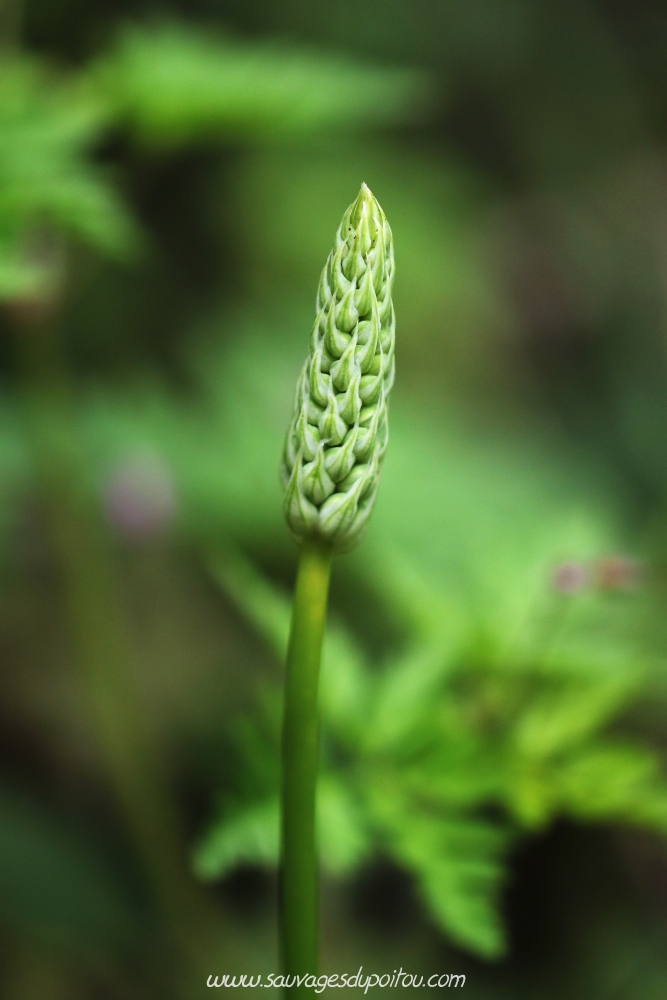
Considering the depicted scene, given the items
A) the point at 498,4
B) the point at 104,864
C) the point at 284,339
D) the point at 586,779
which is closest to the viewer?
the point at 586,779

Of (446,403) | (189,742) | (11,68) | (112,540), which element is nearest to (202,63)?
(11,68)

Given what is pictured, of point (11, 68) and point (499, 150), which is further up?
point (499, 150)

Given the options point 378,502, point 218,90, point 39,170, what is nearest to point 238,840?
point 39,170

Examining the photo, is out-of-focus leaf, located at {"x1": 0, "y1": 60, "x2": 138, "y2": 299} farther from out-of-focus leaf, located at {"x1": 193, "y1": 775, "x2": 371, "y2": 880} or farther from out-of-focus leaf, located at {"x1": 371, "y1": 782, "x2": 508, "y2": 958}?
out-of-focus leaf, located at {"x1": 371, "y1": 782, "x2": 508, "y2": 958}

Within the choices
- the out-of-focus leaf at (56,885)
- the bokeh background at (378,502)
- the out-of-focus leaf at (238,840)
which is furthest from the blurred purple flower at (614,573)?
the out-of-focus leaf at (56,885)

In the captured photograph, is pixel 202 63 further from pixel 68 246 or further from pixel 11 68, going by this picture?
pixel 68 246

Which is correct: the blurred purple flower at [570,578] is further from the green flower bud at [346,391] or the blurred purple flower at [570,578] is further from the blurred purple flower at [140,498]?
the blurred purple flower at [140,498]

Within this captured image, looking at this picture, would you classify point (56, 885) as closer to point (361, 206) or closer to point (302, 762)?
point (302, 762)

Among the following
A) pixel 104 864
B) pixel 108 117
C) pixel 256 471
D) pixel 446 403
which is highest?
pixel 108 117
